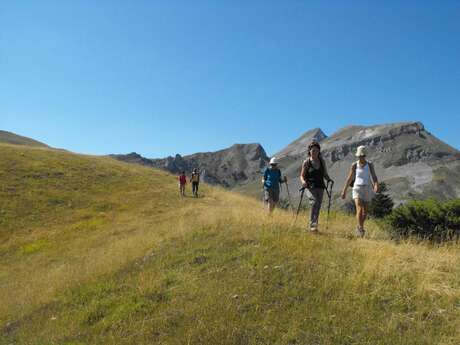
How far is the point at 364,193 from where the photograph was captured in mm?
9523

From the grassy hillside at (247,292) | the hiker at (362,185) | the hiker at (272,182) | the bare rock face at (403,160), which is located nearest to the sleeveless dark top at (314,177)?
the hiker at (362,185)

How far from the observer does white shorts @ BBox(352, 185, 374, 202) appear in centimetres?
948

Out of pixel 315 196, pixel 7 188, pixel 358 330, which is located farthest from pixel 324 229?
pixel 7 188

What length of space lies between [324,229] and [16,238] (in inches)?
685

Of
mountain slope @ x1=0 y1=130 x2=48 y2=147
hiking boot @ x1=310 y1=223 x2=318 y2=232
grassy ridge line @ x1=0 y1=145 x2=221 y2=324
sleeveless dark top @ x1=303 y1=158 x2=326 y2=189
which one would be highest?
mountain slope @ x1=0 y1=130 x2=48 y2=147

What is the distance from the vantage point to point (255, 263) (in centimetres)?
765

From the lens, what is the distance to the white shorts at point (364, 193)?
9477 millimetres

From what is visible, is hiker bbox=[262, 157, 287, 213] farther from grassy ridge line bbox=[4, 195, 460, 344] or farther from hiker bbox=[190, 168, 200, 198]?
hiker bbox=[190, 168, 200, 198]

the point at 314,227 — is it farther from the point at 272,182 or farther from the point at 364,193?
the point at 272,182

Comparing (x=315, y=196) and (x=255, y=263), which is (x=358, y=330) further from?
(x=315, y=196)

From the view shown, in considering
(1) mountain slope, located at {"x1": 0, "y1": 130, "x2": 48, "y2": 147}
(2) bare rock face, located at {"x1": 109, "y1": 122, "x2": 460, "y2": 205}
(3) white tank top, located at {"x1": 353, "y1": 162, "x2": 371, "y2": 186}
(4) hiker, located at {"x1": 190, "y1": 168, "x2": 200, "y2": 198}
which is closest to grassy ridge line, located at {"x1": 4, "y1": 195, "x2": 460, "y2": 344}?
(3) white tank top, located at {"x1": 353, "y1": 162, "x2": 371, "y2": 186}

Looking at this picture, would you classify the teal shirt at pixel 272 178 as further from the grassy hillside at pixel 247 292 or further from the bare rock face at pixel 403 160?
the bare rock face at pixel 403 160

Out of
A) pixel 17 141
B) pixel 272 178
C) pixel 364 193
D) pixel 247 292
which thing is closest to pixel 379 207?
pixel 272 178

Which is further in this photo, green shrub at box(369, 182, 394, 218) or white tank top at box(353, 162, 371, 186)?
green shrub at box(369, 182, 394, 218)
